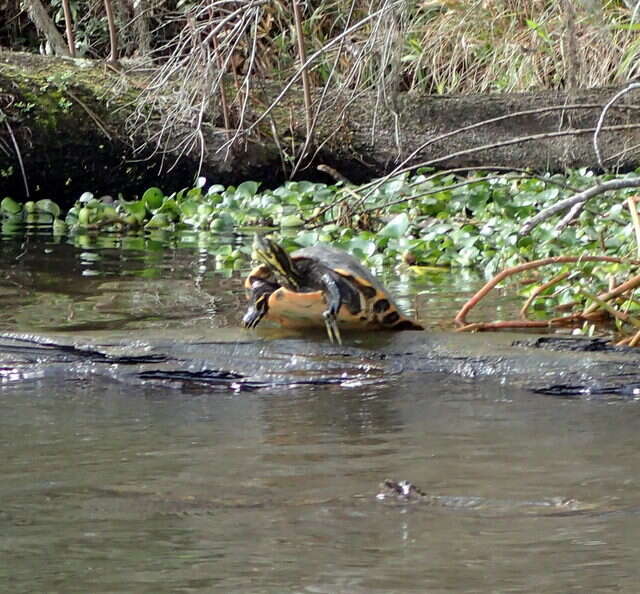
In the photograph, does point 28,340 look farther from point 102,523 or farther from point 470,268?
point 470,268

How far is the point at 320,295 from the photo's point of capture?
4535 millimetres

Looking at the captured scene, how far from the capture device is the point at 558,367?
4.05m

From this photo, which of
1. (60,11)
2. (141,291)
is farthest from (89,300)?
(60,11)

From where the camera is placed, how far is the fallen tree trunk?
34.6 feet

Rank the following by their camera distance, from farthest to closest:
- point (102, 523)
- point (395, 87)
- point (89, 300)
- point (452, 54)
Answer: point (452, 54) → point (395, 87) → point (89, 300) → point (102, 523)

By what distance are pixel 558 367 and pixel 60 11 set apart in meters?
11.7

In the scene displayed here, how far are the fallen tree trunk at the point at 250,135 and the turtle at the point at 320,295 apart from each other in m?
5.74

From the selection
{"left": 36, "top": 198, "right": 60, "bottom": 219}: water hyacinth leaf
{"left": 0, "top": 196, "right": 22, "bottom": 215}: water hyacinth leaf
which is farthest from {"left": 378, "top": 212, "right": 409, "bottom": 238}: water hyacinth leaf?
{"left": 0, "top": 196, "right": 22, "bottom": 215}: water hyacinth leaf

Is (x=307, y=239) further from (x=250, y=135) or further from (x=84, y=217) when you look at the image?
(x=250, y=135)

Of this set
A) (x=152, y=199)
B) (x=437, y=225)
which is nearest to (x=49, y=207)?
(x=152, y=199)

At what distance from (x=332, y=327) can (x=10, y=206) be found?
7000 mm

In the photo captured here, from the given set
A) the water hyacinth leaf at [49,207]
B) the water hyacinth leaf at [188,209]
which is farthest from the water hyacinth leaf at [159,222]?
the water hyacinth leaf at [49,207]

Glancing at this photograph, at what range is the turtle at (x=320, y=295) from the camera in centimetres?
456

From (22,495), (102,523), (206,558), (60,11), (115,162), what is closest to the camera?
(206,558)
